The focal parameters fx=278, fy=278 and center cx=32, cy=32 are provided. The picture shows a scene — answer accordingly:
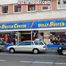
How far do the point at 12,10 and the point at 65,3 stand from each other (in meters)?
7.73

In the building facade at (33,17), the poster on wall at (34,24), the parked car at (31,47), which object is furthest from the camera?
the building facade at (33,17)

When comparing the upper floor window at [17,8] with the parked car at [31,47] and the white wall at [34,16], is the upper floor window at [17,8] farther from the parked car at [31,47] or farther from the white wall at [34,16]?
the parked car at [31,47]

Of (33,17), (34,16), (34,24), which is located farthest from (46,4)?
(34,24)

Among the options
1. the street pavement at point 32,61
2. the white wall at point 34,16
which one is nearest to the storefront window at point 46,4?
the white wall at point 34,16

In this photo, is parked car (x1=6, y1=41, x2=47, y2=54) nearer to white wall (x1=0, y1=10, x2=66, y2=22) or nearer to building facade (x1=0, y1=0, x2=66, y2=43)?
building facade (x1=0, y1=0, x2=66, y2=43)

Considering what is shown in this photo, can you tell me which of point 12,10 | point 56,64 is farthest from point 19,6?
point 56,64

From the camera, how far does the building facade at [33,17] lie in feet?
116

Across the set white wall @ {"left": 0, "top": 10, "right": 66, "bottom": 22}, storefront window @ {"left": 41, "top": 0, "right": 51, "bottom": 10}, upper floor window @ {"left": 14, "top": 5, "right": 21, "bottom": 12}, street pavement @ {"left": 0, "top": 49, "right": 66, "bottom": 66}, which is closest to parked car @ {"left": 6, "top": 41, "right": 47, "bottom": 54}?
street pavement @ {"left": 0, "top": 49, "right": 66, "bottom": 66}

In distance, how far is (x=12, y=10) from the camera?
38656mm

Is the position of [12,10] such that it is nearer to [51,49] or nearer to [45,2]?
[45,2]

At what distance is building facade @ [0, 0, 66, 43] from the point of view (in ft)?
116

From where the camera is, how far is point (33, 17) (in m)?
36.9

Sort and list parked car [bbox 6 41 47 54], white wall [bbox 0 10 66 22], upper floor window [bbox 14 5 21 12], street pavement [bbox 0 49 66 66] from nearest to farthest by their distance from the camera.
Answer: street pavement [bbox 0 49 66 66] → parked car [bbox 6 41 47 54] → white wall [bbox 0 10 66 22] → upper floor window [bbox 14 5 21 12]

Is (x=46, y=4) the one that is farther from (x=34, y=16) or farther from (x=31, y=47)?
(x=31, y=47)
